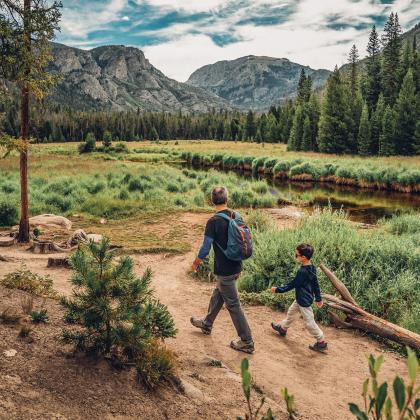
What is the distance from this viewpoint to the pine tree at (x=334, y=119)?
173 feet

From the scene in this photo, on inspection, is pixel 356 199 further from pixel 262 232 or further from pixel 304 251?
pixel 304 251

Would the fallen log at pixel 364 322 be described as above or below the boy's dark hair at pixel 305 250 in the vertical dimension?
below

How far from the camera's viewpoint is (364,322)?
6664 mm

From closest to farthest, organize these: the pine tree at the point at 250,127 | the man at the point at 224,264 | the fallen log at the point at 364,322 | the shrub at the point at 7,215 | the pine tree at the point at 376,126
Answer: the man at the point at 224,264, the fallen log at the point at 364,322, the shrub at the point at 7,215, the pine tree at the point at 376,126, the pine tree at the point at 250,127

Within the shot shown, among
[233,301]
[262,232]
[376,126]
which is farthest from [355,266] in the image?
[376,126]

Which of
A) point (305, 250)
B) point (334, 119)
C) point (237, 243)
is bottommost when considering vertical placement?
point (305, 250)

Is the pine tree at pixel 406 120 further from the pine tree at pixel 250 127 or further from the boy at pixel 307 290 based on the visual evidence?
the pine tree at pixel 250 127

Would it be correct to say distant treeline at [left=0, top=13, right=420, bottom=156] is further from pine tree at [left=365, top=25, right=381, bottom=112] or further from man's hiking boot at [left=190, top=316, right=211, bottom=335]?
man's hiking boot at [left=190, top=316, right=211, bottom=335]

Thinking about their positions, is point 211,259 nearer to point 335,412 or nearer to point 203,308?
point 203,308

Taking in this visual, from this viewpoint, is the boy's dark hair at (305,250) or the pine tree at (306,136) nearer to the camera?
the boy's dark hair at (305,250)

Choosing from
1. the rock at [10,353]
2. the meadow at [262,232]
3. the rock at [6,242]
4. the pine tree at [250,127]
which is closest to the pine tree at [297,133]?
the meadow at [262,232]

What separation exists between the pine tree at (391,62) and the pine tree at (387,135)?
11.8 m

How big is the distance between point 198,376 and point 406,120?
49201 millimetres

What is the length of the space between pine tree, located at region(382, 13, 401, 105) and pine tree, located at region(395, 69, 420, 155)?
31.6 ft
